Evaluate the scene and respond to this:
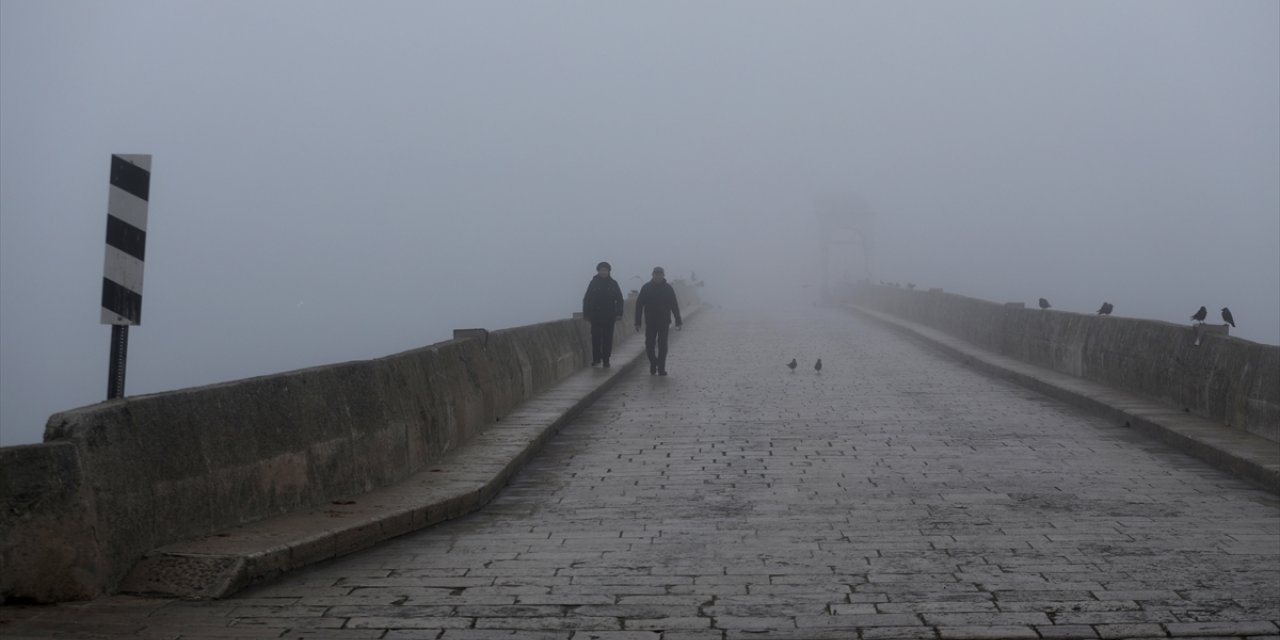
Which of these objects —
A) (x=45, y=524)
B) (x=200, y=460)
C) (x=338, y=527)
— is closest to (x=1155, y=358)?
(x=338, y=527)

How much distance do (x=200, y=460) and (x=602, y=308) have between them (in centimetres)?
1624

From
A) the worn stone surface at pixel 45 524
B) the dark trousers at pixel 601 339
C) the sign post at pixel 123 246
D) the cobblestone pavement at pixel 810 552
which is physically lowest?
the cobblestone pavement at pixel 810 552

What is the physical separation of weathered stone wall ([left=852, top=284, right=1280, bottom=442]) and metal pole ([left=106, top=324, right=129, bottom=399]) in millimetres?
9208

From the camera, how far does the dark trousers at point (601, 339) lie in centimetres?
2441

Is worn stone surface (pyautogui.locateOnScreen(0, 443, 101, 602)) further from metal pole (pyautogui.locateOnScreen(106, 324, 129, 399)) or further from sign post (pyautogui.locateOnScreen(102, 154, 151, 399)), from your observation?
sign post (pyautogui.locateOnScreen(102, 154, 151, 399))

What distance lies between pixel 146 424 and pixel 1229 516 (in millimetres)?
6955

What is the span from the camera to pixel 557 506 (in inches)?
420

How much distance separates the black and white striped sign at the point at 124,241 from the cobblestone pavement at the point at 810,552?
6.32 feet

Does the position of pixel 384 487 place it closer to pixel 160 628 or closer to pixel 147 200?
pixel 147 200

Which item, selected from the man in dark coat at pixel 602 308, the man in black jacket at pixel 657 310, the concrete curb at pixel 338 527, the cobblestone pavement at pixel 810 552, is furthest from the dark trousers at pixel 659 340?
the concrete curb at pixel 338 527

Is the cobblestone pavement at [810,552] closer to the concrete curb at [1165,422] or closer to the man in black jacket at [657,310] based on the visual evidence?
the concrete curb at [1165,422]

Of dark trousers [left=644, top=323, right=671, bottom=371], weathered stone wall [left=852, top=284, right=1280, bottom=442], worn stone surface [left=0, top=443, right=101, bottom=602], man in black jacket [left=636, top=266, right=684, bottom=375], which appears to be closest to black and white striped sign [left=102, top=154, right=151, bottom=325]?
worn stone surface [left=0, top=443, right=101, bottom=602]

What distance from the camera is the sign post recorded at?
27.9ft

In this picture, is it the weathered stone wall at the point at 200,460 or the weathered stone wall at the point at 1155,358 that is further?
the weathered stone wall at the point at 1155,358
